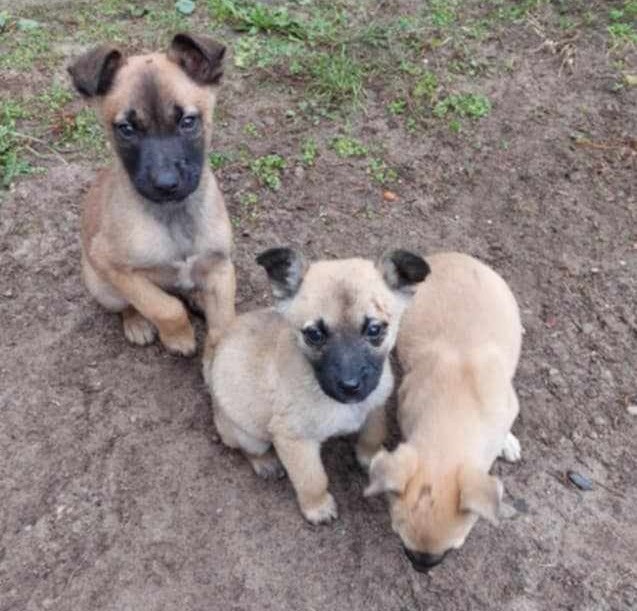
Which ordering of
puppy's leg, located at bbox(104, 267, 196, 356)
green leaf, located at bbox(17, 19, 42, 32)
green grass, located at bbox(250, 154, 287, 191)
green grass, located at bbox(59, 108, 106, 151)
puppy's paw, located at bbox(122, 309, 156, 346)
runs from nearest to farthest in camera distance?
1. puppy's leg, located at bbox(104, 267, 196, 356)
2. puppy's paw, located at bbox(122, 309, 156, 346)
3. green grass, located at bbox(250, 154, 287, 191)
4. green grass, located at bbox(59, 108, 106, 151)
5. green leaf, located at bbox(17, 19, 42, 32)

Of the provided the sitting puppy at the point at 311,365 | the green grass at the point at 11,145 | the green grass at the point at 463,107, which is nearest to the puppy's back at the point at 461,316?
the sitting puppy at the point at 311,365

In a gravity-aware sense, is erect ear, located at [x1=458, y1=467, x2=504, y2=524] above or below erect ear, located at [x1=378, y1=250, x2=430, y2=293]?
below

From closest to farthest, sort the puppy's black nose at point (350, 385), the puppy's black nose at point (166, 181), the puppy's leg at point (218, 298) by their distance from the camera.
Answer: the puppy's black nose at point (350, 385)
the puppy's black nose at point (166, 181)
the puppy's leg at point (218, 298)

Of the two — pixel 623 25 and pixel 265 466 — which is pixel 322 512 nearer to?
pixel 265 466

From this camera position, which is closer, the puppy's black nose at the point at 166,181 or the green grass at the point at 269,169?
the puppy's black nose at the point at 166,181

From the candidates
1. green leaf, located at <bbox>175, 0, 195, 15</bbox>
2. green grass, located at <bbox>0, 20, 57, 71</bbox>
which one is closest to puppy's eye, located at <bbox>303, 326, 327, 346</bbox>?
green grass, located at <bbox>0, 20, 57, 71</bbox>

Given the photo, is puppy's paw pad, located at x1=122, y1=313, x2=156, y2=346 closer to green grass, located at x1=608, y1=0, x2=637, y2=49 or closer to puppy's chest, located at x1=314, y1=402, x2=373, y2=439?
puppy's chest, located at x1=314, y1=402, x2=373, y2=439

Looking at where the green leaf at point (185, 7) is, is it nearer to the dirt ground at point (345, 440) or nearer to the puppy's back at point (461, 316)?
the dirt ground at point (345, 440)

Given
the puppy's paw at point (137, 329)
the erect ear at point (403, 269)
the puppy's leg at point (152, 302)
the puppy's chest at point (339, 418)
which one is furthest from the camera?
the puppy's paw at point (137, 329)
